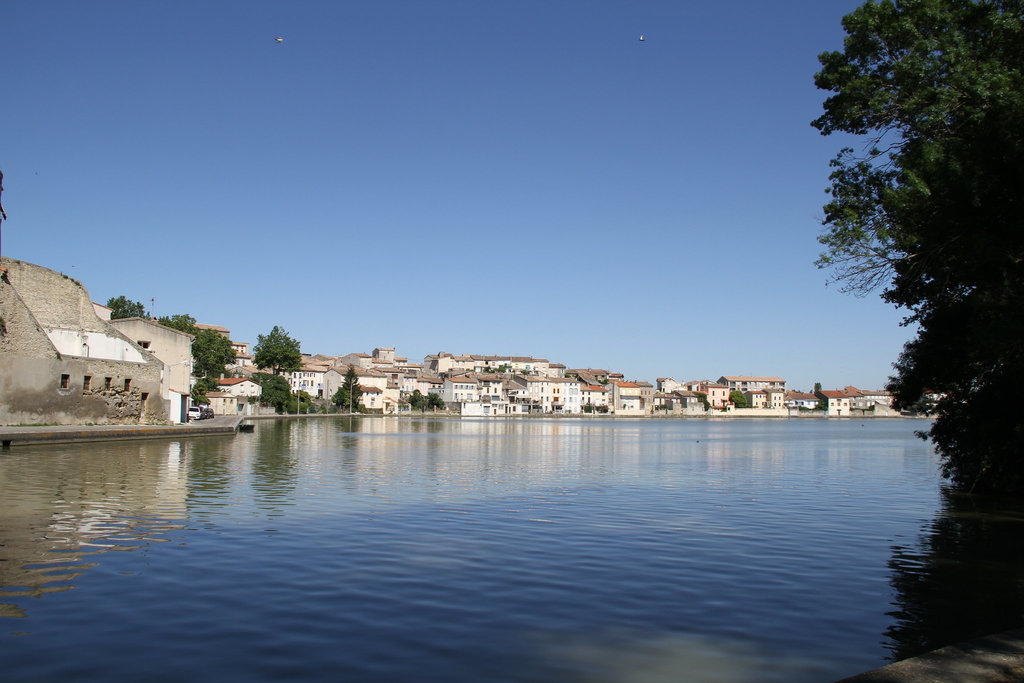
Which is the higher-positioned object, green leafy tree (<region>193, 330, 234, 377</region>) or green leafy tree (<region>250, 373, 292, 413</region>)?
green leafy tree (<region>193, 330, 234, 377</region>)

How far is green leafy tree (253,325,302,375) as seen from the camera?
135m

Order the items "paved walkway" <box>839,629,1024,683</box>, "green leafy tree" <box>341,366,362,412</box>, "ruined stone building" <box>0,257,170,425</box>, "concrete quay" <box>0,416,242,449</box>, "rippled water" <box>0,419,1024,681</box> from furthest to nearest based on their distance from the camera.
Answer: "green leafy tree" <box>341,366,362,412</box>
"ruined stone building" <box>0,257,170,425</box>
"concrete quay" <box>0,416,242,449</box>
"rippled water" <box>0,419,1024,681</box>
"paved walkway" <box>839,629,1024,683</box>

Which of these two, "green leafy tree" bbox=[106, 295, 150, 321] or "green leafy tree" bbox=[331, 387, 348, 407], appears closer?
"green leafy tree" bbox=[106, 295, 150, 321]

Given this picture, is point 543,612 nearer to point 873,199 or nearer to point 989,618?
point 989,618

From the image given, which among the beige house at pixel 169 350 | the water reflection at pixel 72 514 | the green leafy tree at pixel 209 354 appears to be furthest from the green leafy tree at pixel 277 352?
the water reflection at pixel 72 514

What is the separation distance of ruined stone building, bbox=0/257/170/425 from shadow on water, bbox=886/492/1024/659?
35326 millimetres

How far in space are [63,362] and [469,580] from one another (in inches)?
1358

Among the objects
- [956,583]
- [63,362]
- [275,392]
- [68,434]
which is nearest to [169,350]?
[63,362]

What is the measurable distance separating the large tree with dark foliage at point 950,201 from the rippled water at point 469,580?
10.5 ft

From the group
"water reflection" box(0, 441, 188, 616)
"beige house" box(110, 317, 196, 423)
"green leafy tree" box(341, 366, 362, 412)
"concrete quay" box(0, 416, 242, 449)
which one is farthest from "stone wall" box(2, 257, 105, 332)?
"green leafy tree" box(341, 366, 362, 412)

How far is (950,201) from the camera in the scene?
1246cm

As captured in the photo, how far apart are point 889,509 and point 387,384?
14659 cm

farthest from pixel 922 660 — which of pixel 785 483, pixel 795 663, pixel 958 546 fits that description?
pixel 785 483

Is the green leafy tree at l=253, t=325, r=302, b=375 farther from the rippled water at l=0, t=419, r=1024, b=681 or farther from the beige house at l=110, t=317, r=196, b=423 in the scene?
the rippled water at l=0, t=419, r=1024, b=681
